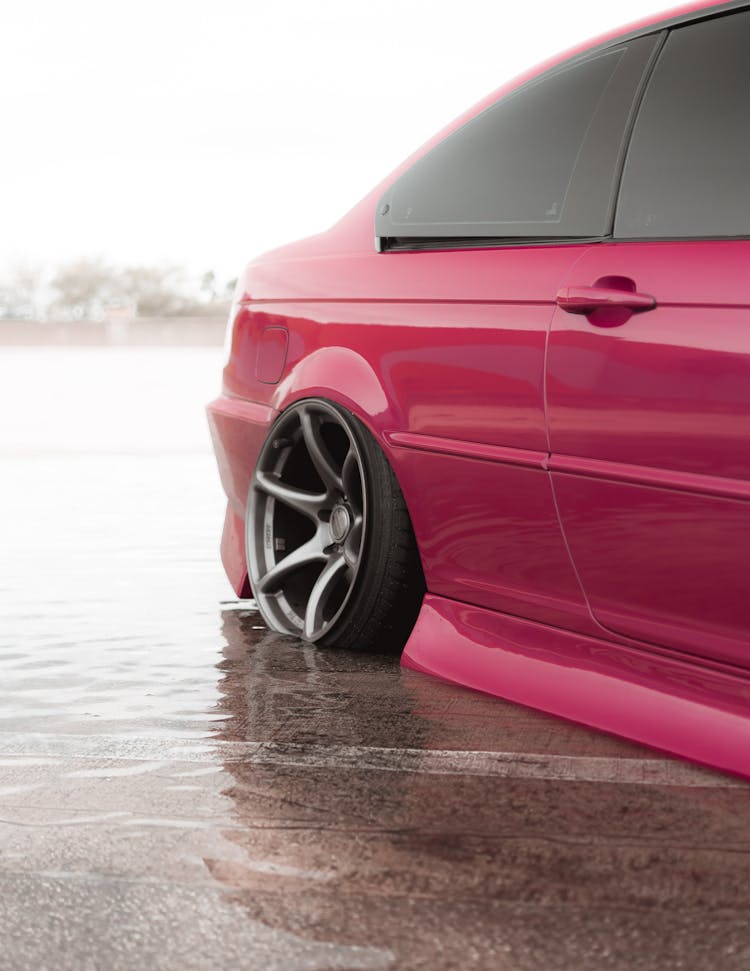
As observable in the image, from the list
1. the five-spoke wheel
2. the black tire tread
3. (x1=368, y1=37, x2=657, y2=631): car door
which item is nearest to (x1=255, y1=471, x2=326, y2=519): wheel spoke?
the five-spoke wheel

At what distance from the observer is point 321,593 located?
414cm

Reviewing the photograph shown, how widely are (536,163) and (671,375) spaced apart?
2.53 feet

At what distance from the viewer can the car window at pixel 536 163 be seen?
130 inches

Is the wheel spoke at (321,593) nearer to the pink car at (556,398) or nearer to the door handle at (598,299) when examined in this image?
the pink car at (556,398)

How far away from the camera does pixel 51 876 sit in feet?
8.13

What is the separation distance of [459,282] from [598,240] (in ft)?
1.45

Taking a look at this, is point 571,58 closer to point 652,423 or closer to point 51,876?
point 652,423

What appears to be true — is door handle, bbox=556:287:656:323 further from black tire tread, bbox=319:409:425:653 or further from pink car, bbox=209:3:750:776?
black tire tread, bbox=319:409:425:653

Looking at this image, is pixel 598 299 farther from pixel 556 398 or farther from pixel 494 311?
pixel 494 311

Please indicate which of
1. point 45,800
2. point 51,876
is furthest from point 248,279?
point 51,876

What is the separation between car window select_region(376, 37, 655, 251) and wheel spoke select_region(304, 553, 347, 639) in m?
0.89

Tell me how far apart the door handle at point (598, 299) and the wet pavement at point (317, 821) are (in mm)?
907

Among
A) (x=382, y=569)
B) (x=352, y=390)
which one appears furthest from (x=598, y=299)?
(x=382, y=569)

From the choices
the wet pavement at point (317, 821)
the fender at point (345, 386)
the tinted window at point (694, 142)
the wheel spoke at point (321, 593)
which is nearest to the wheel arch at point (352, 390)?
the fender at point (345, 386)
